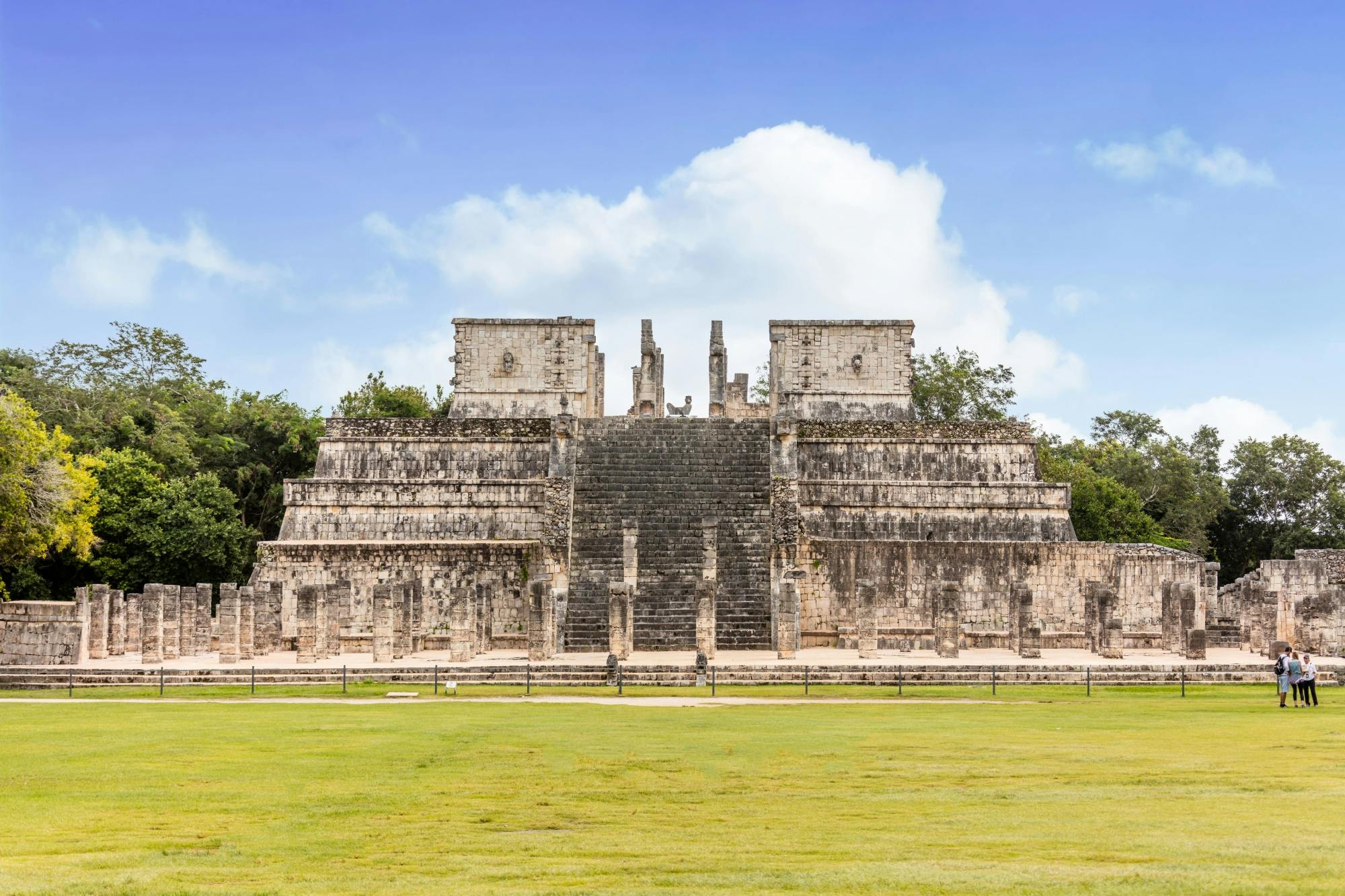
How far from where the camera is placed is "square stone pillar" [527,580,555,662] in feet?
98.5

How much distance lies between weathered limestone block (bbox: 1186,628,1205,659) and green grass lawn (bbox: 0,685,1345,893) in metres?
10.0

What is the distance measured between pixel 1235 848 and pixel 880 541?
2480cm

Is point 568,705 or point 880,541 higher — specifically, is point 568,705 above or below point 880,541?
below

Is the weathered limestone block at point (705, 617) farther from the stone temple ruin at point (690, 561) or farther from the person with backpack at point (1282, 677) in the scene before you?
the person with backpack at point (1282, 677)

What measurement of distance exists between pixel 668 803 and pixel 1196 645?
20573 millimetres

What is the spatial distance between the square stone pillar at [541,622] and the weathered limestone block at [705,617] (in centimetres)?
306

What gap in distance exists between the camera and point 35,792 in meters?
13.4

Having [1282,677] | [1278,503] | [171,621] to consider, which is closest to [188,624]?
[171,621]

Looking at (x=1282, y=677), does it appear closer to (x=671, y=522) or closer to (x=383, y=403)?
(x=671, y=522)

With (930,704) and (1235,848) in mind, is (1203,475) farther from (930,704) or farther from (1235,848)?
(1235,848)

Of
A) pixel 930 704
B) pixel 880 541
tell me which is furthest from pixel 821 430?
pixel 930 704

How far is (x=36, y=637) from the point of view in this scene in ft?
96.1

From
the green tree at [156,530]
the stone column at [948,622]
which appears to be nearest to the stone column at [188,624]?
the green tree at [156,530]

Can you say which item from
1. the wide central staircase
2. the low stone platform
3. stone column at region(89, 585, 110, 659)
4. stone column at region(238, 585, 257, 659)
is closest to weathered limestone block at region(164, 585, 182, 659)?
stone column at region(89, 585, 110, 659)
